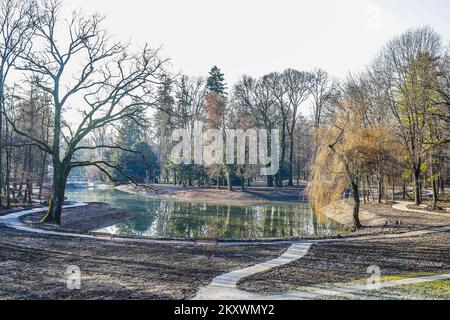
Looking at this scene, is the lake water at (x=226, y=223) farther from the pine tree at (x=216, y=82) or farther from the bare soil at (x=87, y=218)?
the pine tree at (x=216, y=82)

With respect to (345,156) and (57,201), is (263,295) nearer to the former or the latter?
(345,156)

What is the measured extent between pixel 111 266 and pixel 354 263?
7.09 m

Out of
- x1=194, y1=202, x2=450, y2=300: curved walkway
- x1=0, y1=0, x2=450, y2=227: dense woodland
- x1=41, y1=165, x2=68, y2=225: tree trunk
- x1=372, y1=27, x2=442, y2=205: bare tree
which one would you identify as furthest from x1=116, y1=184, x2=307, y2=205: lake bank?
x1=194, y1=202, x2=450, y2=300: curved walkway

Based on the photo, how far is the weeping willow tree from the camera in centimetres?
2075

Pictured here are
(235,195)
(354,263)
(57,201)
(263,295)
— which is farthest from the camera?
(235,195)

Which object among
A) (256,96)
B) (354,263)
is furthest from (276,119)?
(354,263)

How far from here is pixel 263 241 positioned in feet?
53.3

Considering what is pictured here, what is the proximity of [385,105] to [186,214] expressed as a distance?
59.6 feet

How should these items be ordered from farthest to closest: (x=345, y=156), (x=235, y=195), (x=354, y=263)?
(x=235, y=195) → (x=345, y=156) → (x=354, y=263)

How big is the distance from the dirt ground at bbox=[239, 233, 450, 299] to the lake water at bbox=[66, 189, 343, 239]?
224 inches

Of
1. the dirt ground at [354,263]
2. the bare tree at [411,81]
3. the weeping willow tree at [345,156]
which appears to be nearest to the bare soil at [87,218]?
the dirt ground at [354,263]

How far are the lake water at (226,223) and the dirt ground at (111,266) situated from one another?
16.9 feet

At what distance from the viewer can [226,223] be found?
2747cm
